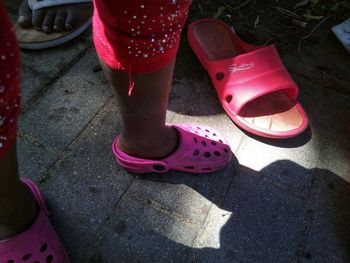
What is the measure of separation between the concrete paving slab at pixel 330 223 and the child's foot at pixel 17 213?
711mm

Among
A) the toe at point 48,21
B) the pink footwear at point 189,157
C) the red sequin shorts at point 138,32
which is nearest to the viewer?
the red sequin shorts at point 138,32

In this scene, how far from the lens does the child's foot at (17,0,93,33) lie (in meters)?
1.44

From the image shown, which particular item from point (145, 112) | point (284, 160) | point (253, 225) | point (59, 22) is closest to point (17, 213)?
point (145, 112)

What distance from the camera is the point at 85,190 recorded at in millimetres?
1028

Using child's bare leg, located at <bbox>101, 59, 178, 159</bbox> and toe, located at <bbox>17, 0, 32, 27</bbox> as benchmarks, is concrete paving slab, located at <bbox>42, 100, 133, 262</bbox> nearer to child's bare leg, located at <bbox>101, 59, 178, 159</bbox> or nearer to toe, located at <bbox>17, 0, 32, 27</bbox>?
child's bare leg, located at <bbox>101, 59, 178, 159</bbox>

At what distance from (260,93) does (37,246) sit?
2.69ft

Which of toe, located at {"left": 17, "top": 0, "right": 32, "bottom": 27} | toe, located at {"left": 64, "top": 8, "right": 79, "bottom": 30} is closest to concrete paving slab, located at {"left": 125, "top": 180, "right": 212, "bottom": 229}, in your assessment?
toe, located at {"left": 64, "top": 8, "right": 79, "bottom": 30}

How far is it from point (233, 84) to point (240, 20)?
56cm

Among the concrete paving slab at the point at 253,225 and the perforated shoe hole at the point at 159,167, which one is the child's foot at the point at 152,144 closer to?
the perforated shoe hole at the point at 159,167

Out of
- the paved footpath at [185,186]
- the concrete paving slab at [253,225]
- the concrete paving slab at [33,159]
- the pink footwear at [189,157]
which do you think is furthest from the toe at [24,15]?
the concrete paving slab at [253,225]

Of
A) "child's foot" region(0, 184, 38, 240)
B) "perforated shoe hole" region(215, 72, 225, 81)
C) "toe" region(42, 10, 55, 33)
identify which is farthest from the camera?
"toe" region(42, 10, 55, 33)

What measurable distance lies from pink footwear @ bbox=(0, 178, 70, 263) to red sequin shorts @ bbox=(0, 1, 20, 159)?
353mm

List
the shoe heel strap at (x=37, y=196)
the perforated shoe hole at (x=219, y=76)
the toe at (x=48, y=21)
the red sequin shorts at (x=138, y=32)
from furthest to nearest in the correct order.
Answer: the toe at (x=48, y=21), the perforated shoe hole at (x=219, y=76), the shoe heel strap at (x=37, y=196), the red sequin shorts at (x=138, y=32)

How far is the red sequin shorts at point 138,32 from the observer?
2.08 feet
